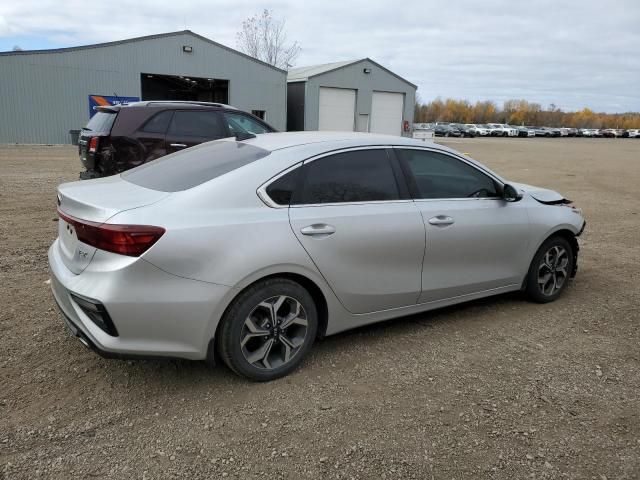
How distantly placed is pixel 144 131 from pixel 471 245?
5729 mm

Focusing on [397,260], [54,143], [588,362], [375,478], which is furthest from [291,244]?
[54,143]

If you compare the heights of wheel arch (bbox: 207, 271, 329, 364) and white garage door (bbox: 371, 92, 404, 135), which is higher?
A: white garage door (bbox: 371, 92, 404, 135)

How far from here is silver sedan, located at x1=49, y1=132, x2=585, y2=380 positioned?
304 centimetres

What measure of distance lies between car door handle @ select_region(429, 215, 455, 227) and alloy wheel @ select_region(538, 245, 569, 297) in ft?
4.31

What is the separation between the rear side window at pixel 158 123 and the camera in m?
8.22

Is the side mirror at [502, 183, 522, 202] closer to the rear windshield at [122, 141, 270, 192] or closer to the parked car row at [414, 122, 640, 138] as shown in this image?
the rear windshield at [122, 141, 270, 192]

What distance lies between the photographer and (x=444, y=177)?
4.35 meters

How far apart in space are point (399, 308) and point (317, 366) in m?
0.80

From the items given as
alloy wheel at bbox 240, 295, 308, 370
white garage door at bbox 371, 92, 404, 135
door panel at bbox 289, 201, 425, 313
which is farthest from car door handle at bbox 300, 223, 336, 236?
white garage door at bbox 371, 92, 404, 135

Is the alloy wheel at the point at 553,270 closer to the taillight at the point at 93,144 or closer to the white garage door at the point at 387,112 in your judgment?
the taillight at the point at 93,144

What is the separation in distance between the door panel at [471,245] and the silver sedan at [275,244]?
0.01 m

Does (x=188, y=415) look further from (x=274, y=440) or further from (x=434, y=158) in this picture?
(x=434, y=158)

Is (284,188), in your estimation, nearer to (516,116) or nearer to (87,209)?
(87,209)

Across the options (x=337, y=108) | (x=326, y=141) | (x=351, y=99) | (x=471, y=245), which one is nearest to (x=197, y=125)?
(x=326, y=141)
